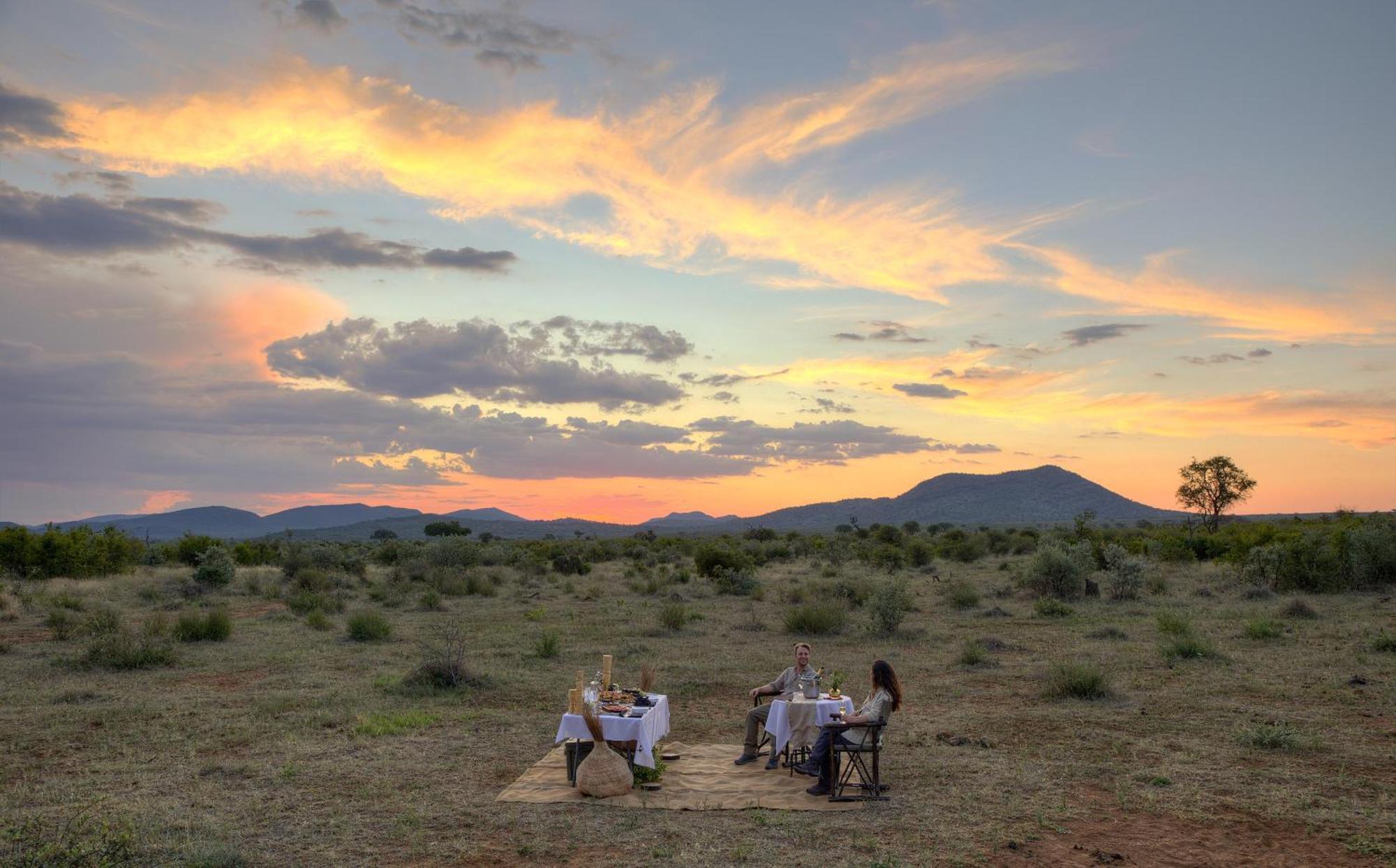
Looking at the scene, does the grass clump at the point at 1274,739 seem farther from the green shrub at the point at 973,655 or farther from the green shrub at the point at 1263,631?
the green shrub at the point at 1263,631

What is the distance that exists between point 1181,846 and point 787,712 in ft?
13.1

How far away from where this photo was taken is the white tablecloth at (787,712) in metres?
10.0

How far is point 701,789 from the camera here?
9.60 metres

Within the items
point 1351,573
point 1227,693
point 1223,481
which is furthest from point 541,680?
point 1223,481

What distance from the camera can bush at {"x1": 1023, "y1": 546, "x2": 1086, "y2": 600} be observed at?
1062 inches

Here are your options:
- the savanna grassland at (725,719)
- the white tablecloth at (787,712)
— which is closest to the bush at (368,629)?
the savanna grassland at (725,719)

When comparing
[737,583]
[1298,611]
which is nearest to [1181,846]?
[1298,611]

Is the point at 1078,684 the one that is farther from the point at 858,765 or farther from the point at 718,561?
the point at 718,561

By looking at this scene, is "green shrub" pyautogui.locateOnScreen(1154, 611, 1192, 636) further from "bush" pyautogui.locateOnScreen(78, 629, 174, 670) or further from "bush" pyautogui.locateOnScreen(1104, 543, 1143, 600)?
"bush" pyautogui.locateOnScreen(78, 629, 174, 670)

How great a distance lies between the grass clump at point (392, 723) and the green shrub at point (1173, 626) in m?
14.6

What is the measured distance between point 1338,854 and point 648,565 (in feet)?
119

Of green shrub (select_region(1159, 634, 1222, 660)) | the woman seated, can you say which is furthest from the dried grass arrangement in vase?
green shrub (select_region(1159, 634, 1222, 660))

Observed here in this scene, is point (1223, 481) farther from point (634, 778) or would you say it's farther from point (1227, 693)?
point (634, 778)

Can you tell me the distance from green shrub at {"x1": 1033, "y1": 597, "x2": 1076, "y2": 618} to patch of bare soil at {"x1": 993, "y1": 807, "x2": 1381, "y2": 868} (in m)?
16.1
